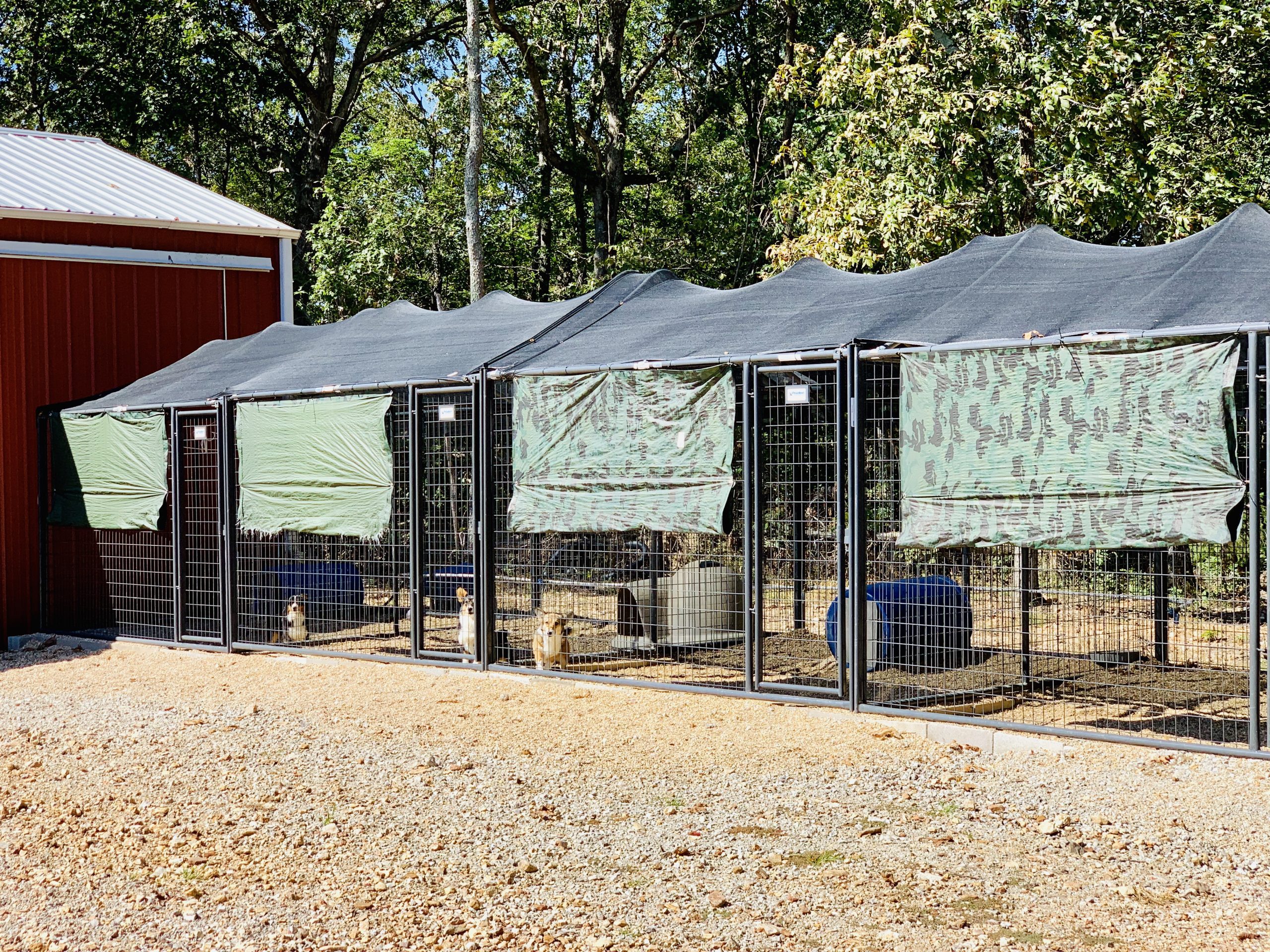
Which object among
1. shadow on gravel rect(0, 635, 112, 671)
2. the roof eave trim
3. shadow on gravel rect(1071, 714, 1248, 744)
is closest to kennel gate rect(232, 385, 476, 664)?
shadow on gravel rect(0, 635, 112, 671)

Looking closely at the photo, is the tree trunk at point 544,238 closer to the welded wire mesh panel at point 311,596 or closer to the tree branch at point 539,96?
the tree branch at point 539,96

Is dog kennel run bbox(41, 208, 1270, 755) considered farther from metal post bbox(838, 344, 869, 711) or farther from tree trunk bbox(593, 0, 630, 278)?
tree trunk bbox(593, 0, 630, 278)

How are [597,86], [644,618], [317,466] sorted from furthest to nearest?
[597,86] → [317,466] → [644,618]

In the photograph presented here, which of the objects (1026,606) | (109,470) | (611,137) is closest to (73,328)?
(109,470)

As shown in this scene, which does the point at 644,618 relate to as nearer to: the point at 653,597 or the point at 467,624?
the point at 653,597

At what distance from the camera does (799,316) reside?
8617 mm

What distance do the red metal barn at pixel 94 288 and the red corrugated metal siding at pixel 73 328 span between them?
1 cm

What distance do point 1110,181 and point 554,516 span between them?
650cm

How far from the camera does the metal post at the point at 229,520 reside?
10953mm

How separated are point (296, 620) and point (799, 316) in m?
5.08

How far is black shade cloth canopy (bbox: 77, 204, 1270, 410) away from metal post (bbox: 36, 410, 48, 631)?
74cm

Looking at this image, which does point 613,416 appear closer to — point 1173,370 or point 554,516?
point 554,516

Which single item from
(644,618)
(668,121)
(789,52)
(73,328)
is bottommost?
(644,618)

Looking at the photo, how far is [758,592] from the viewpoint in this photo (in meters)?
8.08
